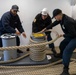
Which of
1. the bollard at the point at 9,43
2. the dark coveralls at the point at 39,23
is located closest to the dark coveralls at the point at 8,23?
the bollard at the point at 9,43

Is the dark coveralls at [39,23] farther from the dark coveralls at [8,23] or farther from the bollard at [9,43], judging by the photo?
the bollard at [9,43]

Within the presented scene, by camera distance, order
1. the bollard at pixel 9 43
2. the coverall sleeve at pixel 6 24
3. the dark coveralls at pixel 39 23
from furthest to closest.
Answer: the dark coveralls at pixel 39 23 < the coverall sleeve at pixel 6 24 < the bollard at pixel 9 43

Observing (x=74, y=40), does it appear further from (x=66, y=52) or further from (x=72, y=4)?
(x=72, y=4)

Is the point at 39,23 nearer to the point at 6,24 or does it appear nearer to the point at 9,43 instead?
the point at 6,24

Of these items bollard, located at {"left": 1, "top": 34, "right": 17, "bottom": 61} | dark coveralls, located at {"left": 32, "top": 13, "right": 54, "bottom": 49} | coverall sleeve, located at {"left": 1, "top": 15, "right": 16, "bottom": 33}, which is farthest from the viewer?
dark coveralls, located at {"left": 32, "top": 13, "right": 54, "bottom": 49}

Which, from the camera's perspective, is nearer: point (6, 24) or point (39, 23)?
point (6, 24)

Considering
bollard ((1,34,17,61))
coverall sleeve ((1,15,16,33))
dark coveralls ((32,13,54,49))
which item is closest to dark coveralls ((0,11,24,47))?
coverall sleeve ((1,15,16,33))

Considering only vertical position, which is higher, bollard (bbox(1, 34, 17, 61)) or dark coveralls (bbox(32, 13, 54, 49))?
dark coveralls (bbox(32, 13, 54, 49))

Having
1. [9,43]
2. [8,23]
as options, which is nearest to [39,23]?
[8,23]

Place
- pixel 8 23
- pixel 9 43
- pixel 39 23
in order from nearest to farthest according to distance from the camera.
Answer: pixel 9 43
pixel 8 23
pixel 39 23

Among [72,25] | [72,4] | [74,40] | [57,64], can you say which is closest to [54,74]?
[57,64]

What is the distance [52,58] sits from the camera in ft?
12.8

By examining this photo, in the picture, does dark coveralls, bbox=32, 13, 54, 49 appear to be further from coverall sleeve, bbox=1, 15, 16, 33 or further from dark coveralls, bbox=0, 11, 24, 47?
coverall sleeve, bbox=1, 15, 16, 33

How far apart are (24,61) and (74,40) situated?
4.12 feet
